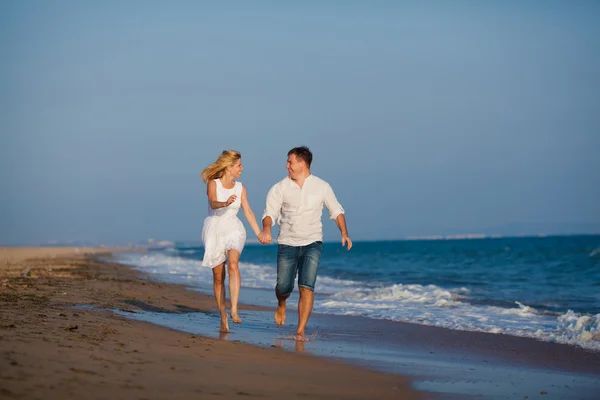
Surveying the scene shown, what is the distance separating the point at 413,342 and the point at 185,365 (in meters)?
3.79

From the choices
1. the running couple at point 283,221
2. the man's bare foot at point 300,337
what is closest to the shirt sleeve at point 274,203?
the running couple at point 283,221

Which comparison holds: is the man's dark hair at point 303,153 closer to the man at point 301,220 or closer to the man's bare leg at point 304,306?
the man at point 301,220

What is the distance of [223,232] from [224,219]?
6.2 inches

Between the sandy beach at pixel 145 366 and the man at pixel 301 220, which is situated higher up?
the man at pixel 301 220

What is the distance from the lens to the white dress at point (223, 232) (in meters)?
8.04

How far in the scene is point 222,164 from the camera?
8016 mm

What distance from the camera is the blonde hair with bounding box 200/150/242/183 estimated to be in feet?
26.3

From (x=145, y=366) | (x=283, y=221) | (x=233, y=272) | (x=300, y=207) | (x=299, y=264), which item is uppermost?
(x=300, y=207)

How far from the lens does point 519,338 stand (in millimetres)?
8750

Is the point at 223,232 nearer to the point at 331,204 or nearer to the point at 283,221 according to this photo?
the point at 283,221

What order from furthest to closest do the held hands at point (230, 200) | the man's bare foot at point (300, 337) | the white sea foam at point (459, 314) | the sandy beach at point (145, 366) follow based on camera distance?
the white sea foam at point (459, 314)
the held hands at point (230, 200)
the man's bare foot at point (300, 337)
the sandy beach at point (145, 366)

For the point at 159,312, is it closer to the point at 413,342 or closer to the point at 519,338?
the point at 413,342

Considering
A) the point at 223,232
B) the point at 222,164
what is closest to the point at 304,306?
the point at 223,232

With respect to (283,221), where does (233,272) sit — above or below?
below
